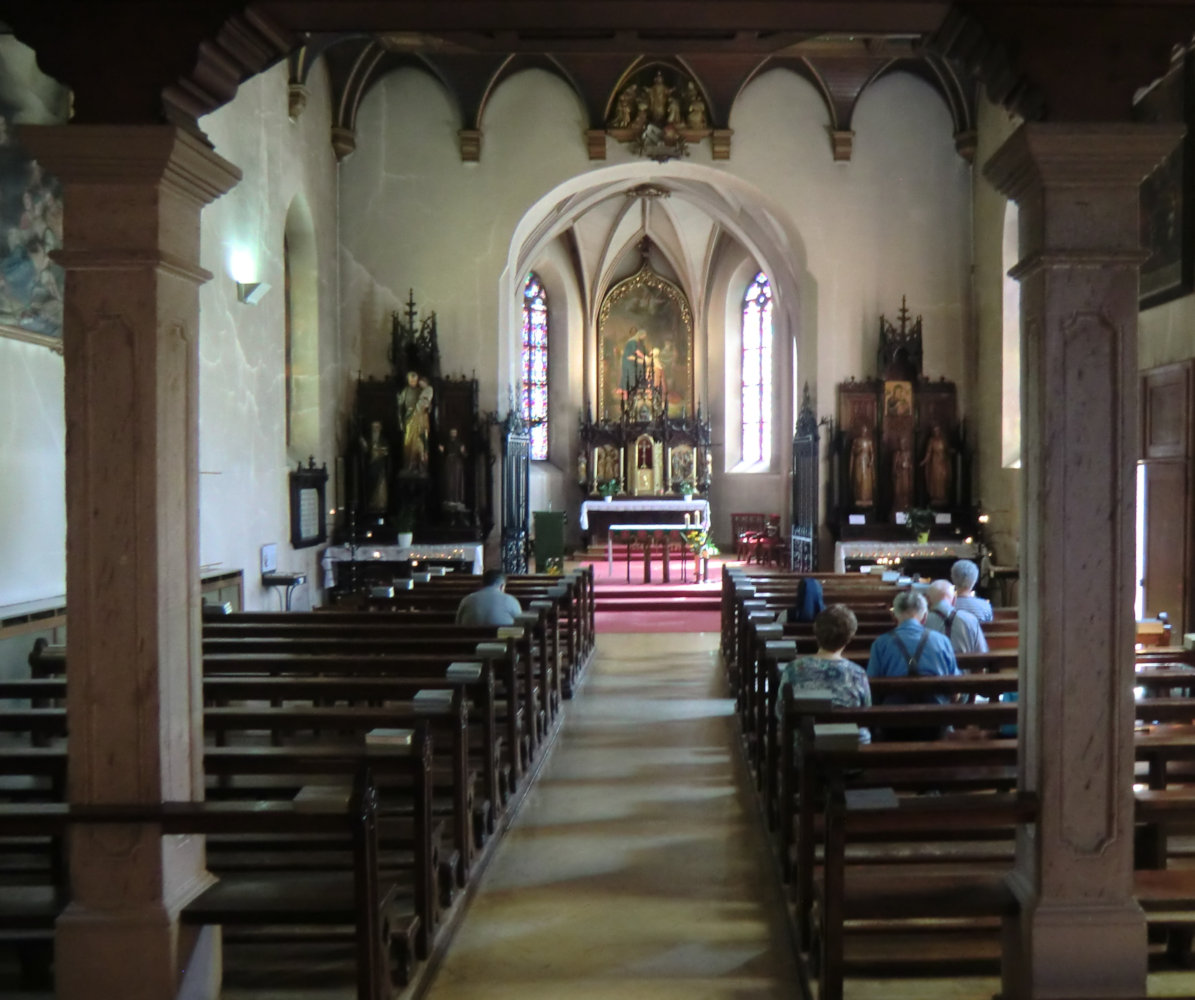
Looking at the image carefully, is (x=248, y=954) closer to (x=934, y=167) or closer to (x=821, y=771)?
(x=821, y=771)

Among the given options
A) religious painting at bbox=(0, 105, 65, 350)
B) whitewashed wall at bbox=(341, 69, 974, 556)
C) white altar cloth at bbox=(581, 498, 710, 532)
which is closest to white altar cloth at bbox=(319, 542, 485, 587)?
whitewashed wall at bbox=(341, 69, 974, 556)

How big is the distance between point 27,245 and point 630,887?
18.5ft

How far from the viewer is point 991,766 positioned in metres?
4.26

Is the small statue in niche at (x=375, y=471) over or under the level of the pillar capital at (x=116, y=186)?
under

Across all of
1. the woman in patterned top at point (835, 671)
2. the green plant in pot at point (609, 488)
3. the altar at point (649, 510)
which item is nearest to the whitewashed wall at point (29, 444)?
the woman in patterned top at point (835, 671)

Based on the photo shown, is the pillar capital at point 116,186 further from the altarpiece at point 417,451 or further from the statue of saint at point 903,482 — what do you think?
the statue of saint at point 903,482

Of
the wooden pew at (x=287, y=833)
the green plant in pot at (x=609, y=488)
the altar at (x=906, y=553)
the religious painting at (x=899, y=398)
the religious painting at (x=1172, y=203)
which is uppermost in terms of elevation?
the religious painting at (x=1172, y=203)

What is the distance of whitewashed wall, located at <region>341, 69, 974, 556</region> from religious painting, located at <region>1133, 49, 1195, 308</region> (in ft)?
16.7

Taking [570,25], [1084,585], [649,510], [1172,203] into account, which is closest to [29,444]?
[570,25]

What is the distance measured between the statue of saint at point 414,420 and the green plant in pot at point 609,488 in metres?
6.43

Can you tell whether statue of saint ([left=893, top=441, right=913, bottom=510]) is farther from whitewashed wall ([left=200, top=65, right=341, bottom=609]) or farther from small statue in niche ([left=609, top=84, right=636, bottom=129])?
whitewashed wall ([left=200, top=65, right=341, bottom=609])

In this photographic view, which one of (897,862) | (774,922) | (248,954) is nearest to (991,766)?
(897,862)

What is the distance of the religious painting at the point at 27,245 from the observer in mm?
6688

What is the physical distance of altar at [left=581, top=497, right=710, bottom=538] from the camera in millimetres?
19219
